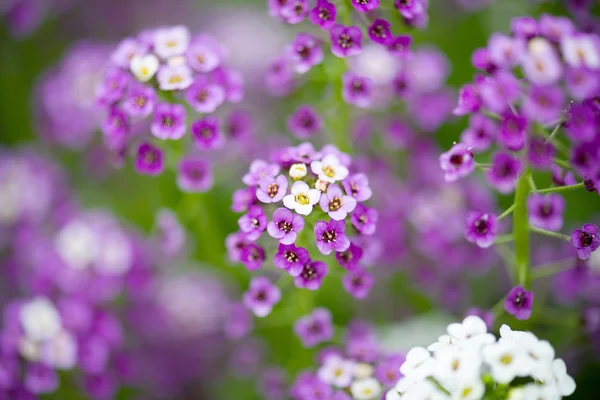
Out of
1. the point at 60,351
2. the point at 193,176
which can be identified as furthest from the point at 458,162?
the point at 60,351

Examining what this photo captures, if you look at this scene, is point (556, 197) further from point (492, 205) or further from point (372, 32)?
point (372, 32)

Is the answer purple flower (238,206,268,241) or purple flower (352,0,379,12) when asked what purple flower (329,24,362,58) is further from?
purple flower (238,206,268,241)

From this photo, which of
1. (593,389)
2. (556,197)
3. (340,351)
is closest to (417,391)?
(340,351)

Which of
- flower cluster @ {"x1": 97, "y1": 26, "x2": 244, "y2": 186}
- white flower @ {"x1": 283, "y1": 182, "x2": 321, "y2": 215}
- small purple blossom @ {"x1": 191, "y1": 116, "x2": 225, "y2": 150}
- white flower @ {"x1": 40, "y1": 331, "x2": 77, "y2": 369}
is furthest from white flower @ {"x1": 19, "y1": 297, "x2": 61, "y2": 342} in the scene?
white flower @ {"x1": 283, "y1": 182, "x2": 321, "y2": 215}

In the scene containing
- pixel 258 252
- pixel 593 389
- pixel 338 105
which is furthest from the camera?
pixel 593 389

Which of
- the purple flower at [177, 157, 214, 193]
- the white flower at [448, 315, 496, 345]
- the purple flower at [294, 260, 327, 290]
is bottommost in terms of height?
the white flower at [448, 315, 496, 345]

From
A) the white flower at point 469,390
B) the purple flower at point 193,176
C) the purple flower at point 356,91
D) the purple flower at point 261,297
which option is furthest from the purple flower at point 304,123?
the white flower at point 469,390

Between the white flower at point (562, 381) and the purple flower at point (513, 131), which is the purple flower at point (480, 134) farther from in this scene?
the white flower at point (562, 381)

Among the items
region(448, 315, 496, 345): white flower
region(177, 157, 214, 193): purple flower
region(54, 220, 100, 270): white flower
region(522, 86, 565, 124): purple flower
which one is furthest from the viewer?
region(54, 220, 100, 270): white flower
